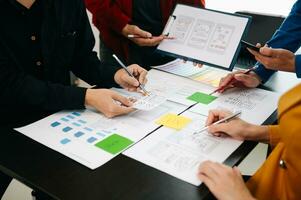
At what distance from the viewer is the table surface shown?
0.82 meters

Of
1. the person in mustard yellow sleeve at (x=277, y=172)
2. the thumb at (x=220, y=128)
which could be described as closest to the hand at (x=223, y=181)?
the person in mustard yellow sleeve at (x=277, y=172)

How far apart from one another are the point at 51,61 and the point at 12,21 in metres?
0.21

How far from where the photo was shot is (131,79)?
134 centimetres

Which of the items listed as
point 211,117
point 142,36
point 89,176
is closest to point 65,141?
point 89,176

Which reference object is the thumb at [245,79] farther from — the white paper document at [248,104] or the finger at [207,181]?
the finger at [207,181]

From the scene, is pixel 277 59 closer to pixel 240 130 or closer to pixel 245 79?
pixel 245 79

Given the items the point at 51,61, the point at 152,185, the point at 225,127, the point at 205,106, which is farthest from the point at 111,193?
the point at 51,61

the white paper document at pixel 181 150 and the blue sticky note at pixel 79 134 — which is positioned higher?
the white paper document at pixel 181 150

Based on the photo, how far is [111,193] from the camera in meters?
0.82

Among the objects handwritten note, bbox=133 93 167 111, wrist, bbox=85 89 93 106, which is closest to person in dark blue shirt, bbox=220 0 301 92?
handwritten note, bbox=133 93 167 111

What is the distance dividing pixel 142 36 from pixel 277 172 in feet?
3.41

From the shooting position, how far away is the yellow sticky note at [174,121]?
110cm

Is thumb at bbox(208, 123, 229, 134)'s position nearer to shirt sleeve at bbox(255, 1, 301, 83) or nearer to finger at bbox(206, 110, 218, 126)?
finger at bbox(206, 110, 218, 126)

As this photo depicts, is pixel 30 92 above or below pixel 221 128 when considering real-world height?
below
